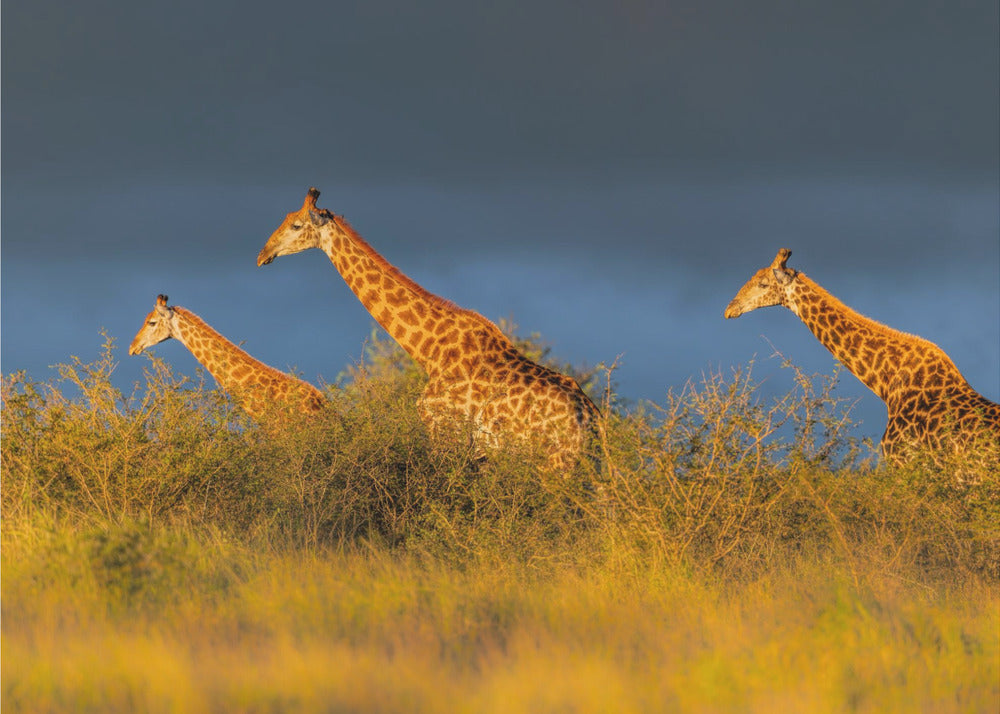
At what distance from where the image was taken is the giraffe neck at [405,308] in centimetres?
1284

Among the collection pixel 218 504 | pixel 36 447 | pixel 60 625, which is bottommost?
pixel 60 625

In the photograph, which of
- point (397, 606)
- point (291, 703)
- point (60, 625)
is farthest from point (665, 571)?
point (60, 625)

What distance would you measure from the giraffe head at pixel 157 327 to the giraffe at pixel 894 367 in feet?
27.7

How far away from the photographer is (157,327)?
1658 cm

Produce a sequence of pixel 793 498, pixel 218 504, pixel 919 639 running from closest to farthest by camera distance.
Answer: pixel 919 639
pixel 793 498
pixel 218 504

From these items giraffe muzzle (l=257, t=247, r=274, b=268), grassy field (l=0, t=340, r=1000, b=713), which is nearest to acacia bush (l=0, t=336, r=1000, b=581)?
grassy field (l=0, t=340, r=1000, b=713)

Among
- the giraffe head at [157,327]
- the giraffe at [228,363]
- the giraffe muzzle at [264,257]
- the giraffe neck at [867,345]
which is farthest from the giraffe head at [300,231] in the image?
the giraffe neck at [867,345]

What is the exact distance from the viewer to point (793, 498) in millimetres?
9531

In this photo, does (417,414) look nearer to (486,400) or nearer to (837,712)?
(486,400)

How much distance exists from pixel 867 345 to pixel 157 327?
1034 centimetres

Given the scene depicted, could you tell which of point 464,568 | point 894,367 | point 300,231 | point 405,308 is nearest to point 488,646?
point 464,568

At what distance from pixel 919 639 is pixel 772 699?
1737 mm

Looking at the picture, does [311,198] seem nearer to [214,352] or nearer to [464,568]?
[214,352]

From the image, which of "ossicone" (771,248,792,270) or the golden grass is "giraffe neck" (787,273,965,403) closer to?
"ossicone" (771,248,792,270)
